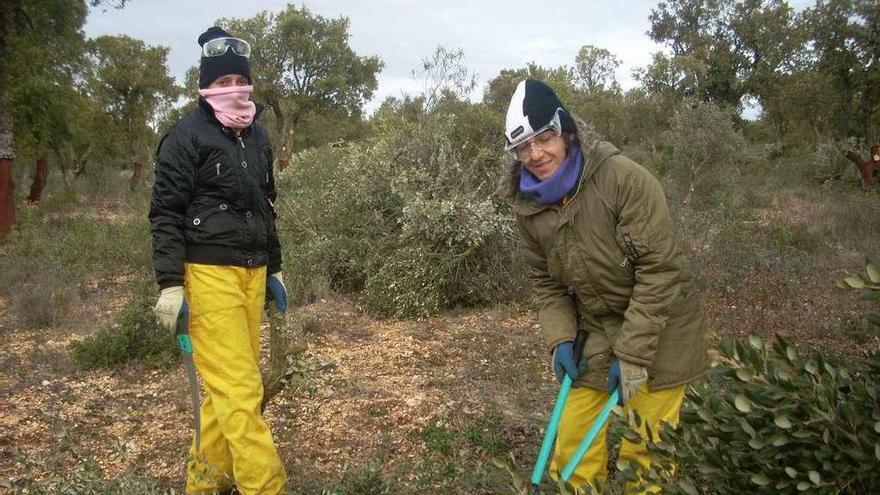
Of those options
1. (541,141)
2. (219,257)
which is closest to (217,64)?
(219,257)

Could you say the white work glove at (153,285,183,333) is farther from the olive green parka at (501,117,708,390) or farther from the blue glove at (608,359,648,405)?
the blue glove at (608,359,648,405)

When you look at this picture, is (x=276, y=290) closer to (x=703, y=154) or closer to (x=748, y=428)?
(x=748, y=428)

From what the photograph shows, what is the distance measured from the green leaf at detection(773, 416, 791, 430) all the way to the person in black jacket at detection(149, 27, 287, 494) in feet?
6.81

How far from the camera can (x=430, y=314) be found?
6398mm

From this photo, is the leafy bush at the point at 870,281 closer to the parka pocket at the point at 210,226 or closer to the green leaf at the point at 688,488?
the green leaf at the point at 688,488

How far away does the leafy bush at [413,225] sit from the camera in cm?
643

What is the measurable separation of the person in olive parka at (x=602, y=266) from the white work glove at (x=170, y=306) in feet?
4.54

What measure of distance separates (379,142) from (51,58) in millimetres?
8078

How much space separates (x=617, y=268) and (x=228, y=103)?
180cm

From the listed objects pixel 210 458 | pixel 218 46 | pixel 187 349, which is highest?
pixel 218 46

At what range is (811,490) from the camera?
4.37ft

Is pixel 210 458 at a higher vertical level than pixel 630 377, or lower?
lower

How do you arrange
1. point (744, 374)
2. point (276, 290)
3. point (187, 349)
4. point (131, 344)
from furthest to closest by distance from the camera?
point (131, 344), point (276, 290), point (187, 349), point (744, 374)

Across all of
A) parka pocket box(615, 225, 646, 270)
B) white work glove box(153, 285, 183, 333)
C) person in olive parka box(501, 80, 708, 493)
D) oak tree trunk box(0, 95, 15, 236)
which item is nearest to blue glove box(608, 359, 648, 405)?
person in olive parka box(501, 80, 708, 493)
